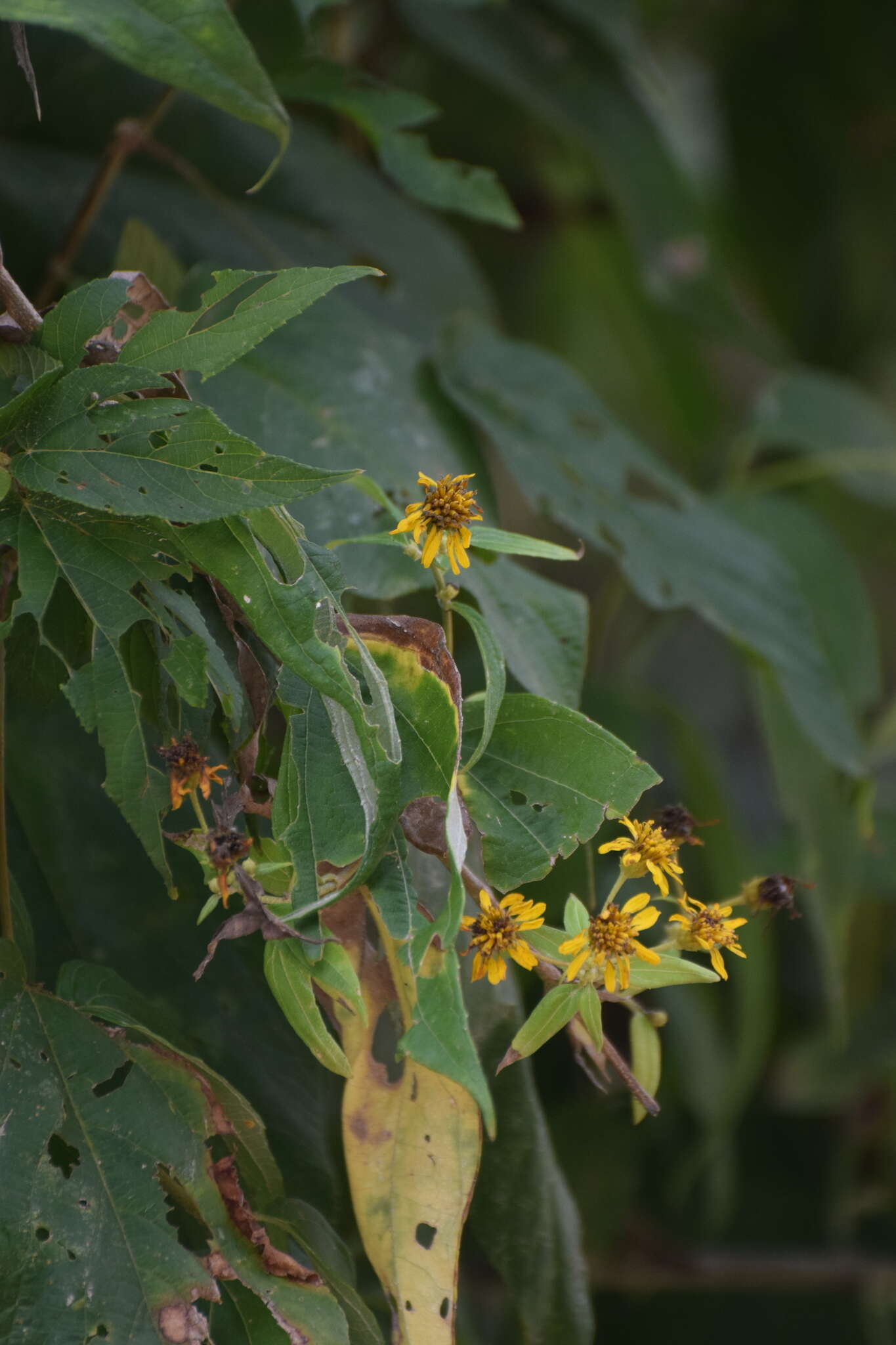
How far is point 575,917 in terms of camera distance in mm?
263

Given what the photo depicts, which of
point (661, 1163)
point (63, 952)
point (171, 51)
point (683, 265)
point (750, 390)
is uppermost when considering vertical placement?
point (171, 51)

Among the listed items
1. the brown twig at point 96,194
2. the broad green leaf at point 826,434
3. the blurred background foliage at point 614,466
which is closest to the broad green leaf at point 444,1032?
the blurred background foliage at point 614,466

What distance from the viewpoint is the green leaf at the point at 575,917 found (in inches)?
10.3

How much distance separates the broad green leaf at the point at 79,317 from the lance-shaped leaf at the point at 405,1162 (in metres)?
0.16

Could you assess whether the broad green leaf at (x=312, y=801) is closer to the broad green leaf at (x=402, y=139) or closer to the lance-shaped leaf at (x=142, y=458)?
the lance-shaped leaf at (x=142, y=458)

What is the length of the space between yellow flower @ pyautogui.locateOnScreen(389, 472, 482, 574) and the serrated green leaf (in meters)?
0.10

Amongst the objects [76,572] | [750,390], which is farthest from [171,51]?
[750,390]

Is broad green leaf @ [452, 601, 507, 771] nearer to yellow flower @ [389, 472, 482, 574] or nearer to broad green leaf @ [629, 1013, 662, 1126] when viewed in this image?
yellow flower @ [389, 472, 482, 574]

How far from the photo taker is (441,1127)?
0.29 meters

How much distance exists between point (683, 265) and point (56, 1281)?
696 millimetres

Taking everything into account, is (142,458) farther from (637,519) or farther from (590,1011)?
(637,519)

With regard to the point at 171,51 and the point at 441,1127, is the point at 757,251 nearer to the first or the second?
the point at 171,51

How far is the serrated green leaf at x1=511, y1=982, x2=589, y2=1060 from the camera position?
26cm

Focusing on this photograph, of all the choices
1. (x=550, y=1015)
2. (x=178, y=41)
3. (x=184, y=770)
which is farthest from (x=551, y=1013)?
(x=178, y=41)
